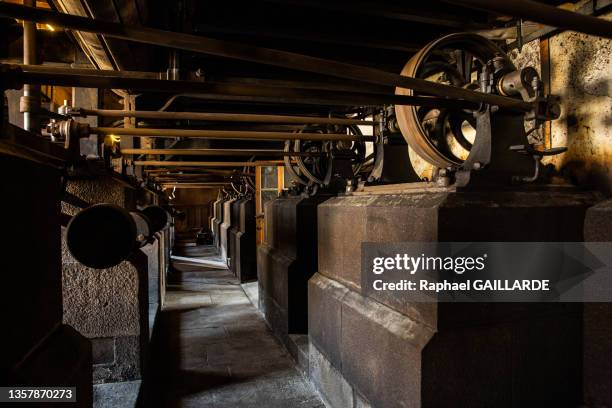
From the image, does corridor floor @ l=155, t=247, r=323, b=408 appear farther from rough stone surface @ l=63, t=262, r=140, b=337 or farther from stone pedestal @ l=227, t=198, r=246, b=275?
stone pedestal @ l=227, t=198, r=246, b=275

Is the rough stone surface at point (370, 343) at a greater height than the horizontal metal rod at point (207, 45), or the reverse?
the horizontal metal rod at point (207, 45)

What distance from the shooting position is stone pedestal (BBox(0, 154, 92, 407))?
121 cm

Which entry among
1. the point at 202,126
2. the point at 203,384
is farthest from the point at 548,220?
the point at 202,126

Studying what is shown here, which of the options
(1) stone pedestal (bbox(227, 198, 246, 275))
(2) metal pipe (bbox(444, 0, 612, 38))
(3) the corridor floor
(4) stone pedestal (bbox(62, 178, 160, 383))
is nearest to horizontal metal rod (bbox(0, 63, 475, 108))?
(2) metal pipe (bbox(444, 0, 612, 38))

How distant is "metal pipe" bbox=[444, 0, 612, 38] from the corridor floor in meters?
2.88

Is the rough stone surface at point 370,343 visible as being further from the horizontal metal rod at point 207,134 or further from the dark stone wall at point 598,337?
the horizontal metal rod at point 207,134

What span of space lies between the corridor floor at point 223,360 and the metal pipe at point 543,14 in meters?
2.88

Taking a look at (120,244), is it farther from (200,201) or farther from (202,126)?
(200,201)

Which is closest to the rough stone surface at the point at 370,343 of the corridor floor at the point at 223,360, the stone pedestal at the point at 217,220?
the corridor floor at the point at 223,360

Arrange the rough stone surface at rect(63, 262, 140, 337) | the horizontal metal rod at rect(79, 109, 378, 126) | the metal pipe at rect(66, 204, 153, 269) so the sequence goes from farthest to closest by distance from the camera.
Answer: the rough stone surface at rect(63, 262, 140, 337) → the horizontal metal rod at rect(79, 109, 378, 126) → the metal pipe at rect(66, 204, 153, 269)

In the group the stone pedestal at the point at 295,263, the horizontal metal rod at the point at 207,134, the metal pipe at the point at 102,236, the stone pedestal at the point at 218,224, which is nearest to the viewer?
the metal pipe at the point at 102,236

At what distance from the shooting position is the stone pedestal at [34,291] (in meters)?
1.21

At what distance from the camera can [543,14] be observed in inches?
50.9

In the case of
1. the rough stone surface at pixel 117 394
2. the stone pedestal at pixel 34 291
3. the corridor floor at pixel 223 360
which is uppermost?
the stone pedestal at pixel 34 291
